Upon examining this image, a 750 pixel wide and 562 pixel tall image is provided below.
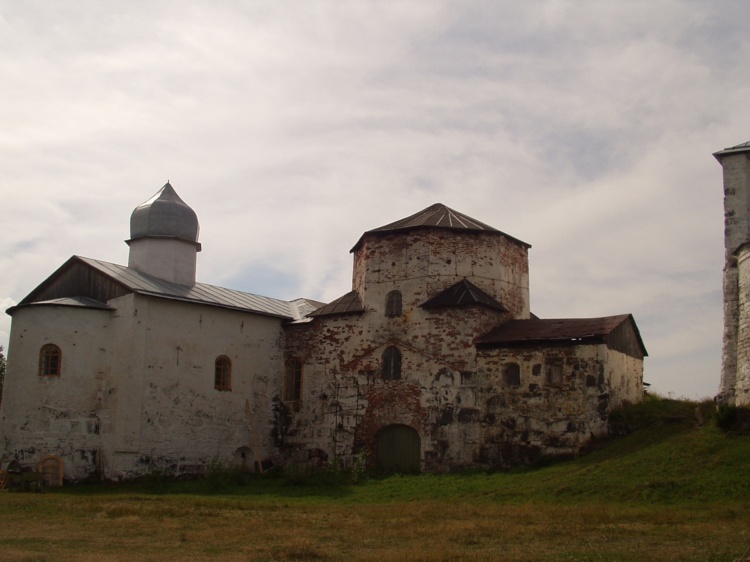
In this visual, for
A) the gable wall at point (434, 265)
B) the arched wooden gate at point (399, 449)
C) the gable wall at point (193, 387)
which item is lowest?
the arched wooden gate at point (399, 449)

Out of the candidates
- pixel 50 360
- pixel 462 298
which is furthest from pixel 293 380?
pixel 50 360

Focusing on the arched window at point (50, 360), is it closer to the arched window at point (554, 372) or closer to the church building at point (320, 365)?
the church building at point (320, 365)

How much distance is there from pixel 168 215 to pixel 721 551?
22.2 m

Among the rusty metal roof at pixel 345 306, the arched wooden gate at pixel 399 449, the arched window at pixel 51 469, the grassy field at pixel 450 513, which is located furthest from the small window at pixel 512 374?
the arched window at pixel 51 469

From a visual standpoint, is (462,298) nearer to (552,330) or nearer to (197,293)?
(552,330)

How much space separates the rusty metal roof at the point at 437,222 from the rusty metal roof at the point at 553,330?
3471 mm

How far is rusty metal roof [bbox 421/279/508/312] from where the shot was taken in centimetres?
2480

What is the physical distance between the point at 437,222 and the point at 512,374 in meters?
5.81

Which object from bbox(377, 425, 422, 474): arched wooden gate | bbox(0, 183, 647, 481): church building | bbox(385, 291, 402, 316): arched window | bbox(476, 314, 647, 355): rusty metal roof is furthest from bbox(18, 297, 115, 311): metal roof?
bbox(476, 314, 647, 355): rusty metal roof

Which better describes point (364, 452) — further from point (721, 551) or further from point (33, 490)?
point (721, 551)

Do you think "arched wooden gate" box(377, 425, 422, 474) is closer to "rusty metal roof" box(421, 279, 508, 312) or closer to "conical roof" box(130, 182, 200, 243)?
"rusty metal roof" box(421, 279, 508, 312)

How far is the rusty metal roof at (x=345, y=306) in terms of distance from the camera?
2683cm

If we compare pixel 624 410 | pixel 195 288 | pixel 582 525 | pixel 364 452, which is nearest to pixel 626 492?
pixel 582 525

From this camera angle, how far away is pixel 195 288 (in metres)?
28.0
